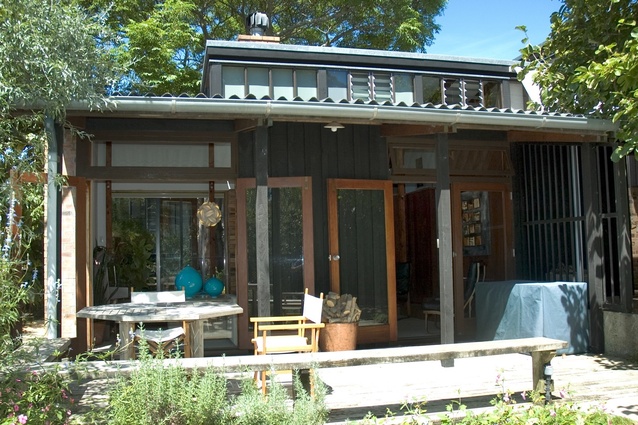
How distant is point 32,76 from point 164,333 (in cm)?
240

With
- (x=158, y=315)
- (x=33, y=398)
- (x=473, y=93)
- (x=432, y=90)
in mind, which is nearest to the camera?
(x=33, y=398)

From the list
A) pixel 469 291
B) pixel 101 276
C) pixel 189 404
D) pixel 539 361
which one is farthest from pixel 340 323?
pixel 189 404

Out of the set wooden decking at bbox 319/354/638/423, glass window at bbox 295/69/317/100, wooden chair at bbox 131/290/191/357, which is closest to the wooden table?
wooden chair at bbox 131/290/191/357

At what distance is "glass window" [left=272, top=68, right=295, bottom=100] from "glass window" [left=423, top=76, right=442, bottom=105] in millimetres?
2033

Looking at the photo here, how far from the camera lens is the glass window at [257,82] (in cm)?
877

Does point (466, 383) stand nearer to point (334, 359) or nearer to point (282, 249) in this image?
point (334, 359)

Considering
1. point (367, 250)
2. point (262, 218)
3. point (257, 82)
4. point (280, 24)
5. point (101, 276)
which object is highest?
point (280, 24)

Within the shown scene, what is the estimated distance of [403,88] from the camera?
9.38 meters

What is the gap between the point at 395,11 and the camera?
56.7 feet

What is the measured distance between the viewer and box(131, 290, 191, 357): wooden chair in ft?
17.3

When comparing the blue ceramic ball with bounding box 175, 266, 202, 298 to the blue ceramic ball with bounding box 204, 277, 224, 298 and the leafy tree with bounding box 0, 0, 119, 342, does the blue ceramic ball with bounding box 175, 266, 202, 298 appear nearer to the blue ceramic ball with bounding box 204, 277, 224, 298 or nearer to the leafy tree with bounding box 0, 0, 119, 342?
the blue ceramic ball with bounding box 204, 277, 224, 298

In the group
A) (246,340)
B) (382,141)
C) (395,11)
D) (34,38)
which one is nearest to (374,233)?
(382,141)

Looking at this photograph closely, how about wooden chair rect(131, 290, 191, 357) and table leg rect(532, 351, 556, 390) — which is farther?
wooden chair rect(131, 290, 191, 357)

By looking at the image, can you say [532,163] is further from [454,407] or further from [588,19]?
[454,407]
